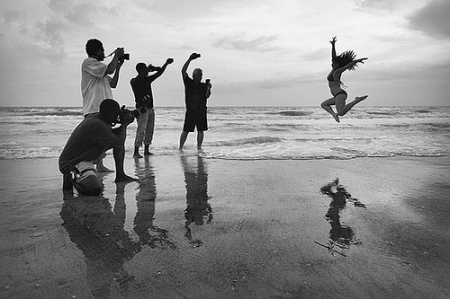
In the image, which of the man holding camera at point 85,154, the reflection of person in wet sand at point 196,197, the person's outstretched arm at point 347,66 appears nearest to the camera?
the reflection of person in wet sand at point 196,197

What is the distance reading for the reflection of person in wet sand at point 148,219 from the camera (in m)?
2.37

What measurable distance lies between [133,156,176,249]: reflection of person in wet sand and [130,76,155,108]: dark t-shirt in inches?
105

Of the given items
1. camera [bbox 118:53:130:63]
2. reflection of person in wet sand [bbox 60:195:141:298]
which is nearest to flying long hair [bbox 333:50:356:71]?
camera [bbox 118:53:130:63]

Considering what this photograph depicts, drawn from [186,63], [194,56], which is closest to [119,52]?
[194,56]

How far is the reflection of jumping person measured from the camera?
6868mm

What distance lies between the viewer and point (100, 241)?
2.38 m

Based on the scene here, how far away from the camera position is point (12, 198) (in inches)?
143

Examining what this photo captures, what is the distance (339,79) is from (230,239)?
19.3ft

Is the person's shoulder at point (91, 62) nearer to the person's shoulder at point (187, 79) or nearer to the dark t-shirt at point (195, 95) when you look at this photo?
the person's shoulder at point (187, 79)

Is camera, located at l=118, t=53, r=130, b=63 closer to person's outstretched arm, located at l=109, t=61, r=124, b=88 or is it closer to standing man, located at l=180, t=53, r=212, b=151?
person's outstretched arm, located at l=109, t=61, r=124, b=88

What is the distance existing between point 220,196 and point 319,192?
1.10 metres

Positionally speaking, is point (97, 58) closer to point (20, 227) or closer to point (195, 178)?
point (195, 178)

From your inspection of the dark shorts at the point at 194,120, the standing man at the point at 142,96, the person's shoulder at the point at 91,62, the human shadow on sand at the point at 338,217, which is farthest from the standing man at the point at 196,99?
the human shadow on sand at the point at 338,217

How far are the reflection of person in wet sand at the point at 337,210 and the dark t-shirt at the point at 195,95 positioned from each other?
4296 mm
